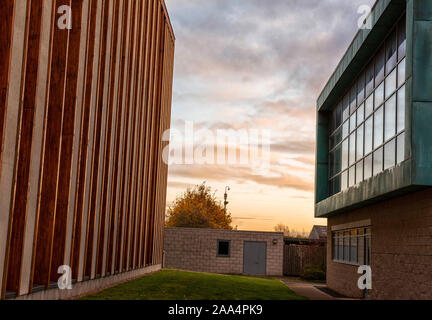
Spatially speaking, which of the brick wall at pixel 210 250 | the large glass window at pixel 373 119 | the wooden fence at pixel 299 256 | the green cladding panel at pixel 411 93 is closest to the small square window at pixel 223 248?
the brick wall at pixel 210 250

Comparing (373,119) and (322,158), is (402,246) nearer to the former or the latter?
A: (373,119)

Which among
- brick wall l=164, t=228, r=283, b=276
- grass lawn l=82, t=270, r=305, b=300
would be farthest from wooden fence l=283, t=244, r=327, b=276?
grass lawn l=82, t=270, r=305, b=300

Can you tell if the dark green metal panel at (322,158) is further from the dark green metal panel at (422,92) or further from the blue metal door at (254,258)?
the dark green metal panel at (422,92)

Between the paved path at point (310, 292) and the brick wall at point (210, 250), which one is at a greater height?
the brick wall at point (210, 250)

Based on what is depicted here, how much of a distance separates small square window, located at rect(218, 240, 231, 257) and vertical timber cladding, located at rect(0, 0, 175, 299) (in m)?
13.9

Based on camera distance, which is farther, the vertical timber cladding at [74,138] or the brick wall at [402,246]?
the brick wall at [402,246]

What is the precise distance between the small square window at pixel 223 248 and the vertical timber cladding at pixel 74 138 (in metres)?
13.9

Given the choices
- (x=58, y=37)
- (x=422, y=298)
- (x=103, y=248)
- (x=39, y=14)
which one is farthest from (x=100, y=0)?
(x=422, y=298)

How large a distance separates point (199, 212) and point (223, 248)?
1989cm

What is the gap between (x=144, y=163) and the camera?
25031 mm

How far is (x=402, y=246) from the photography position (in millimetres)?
16250

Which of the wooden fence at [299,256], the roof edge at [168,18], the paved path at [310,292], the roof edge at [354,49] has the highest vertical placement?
the roof edge at [168,18]

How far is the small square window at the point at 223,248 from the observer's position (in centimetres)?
3900

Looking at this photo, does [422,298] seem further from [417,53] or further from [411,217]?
[417,53]
